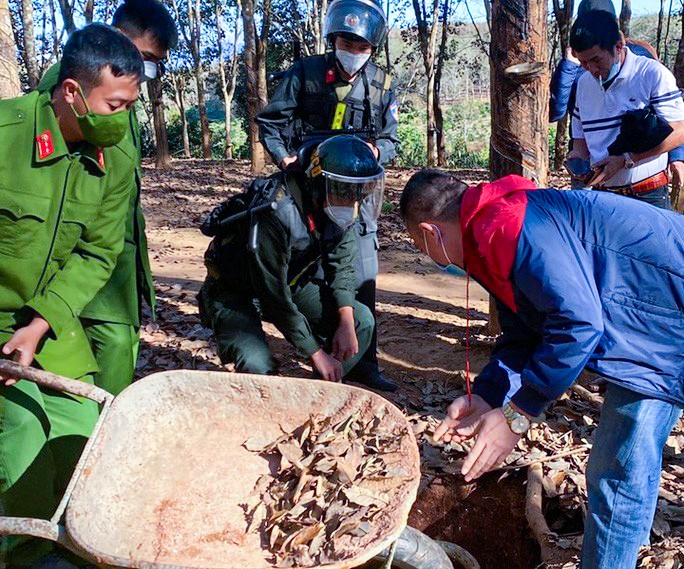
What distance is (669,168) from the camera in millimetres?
4758

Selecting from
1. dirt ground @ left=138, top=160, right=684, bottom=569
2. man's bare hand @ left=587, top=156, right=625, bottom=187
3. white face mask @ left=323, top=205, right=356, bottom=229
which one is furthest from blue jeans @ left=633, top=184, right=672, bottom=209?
white face mask @ left=323, top=205, right=356, bottom=229

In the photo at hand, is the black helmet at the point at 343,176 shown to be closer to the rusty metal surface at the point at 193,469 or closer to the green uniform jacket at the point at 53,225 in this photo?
the green uniform jacket at the point at 53,225

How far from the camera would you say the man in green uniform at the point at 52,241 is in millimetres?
2889

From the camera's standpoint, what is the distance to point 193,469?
111 inches

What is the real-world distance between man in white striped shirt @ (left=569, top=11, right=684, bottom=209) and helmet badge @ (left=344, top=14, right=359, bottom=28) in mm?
1527

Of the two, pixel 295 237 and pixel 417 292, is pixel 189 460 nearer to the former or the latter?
pixel 295 237

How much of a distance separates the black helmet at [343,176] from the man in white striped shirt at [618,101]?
1640mm

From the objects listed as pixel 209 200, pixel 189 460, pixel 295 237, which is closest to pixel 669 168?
pixel 295 237

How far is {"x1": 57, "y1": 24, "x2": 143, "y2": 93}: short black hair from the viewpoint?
9.31 ft

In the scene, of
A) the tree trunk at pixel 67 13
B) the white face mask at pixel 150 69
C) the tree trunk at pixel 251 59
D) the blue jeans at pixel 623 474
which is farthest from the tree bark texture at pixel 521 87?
the tree trunk at pixel 67 13

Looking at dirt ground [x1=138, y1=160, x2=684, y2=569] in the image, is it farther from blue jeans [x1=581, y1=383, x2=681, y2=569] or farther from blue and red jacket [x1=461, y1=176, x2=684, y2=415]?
blue and red jacket [x1=461, y1=176, x2=684, y2=415]

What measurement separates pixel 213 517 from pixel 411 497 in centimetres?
80

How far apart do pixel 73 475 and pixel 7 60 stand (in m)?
3.70

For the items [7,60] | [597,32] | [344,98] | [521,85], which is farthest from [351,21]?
[7,60]
